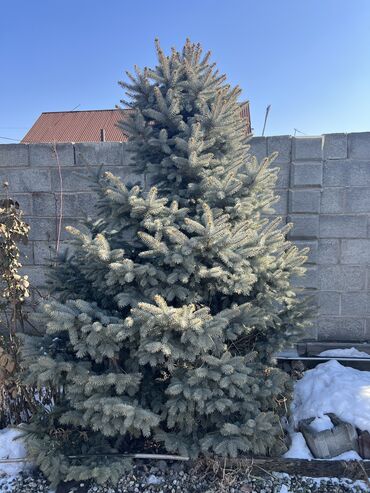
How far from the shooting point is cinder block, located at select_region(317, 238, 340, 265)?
3.75 m

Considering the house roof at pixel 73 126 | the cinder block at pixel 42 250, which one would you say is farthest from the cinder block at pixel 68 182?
the house roof at pixel 73 126

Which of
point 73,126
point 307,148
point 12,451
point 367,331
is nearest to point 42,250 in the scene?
point 12,451

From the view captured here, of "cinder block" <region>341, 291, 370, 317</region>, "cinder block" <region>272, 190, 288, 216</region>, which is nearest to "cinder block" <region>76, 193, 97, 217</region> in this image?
"cinder block" <region>272, 190, 288, 216</region>

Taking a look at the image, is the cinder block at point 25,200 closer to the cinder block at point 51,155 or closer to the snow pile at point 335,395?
the cinder block at point 51,155

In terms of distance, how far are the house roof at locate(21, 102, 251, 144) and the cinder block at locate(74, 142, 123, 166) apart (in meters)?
9.94

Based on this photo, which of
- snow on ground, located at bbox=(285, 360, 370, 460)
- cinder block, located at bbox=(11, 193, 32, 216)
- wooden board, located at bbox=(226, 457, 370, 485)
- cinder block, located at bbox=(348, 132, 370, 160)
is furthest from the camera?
cinder block, located at bbox=(11, 193, 32, 216)

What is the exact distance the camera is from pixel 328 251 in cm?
376

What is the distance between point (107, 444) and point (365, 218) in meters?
2.85

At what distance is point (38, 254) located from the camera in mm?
3959

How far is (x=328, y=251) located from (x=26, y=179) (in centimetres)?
294

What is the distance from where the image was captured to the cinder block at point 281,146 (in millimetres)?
3662

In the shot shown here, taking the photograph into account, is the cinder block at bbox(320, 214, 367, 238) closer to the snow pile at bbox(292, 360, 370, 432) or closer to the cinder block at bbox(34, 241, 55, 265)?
the snow pile at bbox(292, 360, 370, 432)

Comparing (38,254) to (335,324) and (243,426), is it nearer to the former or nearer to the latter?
(243,426)

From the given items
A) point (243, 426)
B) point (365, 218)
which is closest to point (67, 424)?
point (243, 426)
